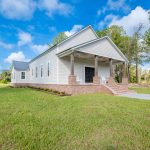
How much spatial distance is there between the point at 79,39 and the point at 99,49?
3.21 m

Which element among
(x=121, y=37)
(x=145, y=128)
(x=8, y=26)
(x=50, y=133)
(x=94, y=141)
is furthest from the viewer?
(x=121, y=37)

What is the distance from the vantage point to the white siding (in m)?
12.6

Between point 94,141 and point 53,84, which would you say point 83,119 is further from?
point 53,84

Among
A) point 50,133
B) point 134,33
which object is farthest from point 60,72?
point 134,33

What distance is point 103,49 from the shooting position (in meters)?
13.9

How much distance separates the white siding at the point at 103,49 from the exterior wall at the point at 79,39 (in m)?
2.78

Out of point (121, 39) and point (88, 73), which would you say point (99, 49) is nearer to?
point (88, 73)

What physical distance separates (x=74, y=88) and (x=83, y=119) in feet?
21.0

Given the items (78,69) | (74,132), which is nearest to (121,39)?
(78,69)

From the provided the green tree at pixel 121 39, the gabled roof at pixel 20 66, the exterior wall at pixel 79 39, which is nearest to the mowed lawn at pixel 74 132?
the exterior wall at pixel 79 39

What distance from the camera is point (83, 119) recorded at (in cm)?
447

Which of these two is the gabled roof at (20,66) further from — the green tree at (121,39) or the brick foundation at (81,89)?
the green tree at (121,39)

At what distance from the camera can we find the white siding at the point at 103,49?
12.6 meters

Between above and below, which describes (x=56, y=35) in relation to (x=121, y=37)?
above
